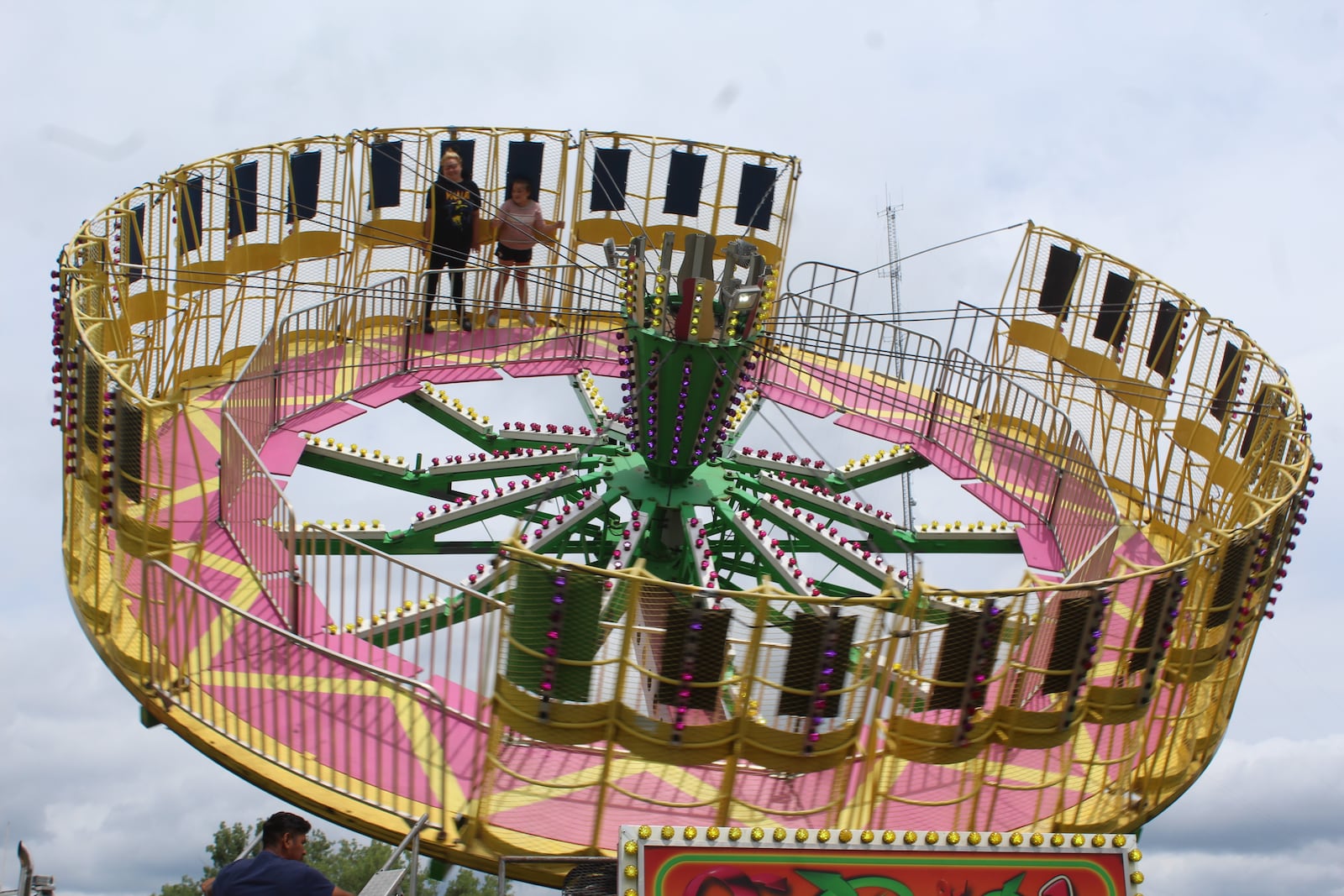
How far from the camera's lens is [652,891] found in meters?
11.2

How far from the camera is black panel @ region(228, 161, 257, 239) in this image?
74.8ft

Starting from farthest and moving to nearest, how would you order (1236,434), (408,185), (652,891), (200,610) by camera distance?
(408,185)
(1236,434)
(200,610)
(652,891)

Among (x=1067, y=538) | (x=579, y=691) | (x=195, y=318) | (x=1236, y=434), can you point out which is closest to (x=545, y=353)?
(x=195, y=318)

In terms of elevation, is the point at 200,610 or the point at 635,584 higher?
the point at 635,584

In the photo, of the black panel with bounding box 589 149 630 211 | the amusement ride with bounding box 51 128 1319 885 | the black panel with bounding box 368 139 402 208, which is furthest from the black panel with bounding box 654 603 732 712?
the black panel with bounding box 589 149 630 211

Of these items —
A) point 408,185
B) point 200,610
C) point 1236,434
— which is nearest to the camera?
point 200,610

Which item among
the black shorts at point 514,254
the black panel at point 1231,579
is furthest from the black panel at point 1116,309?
the black shorts at point 514,254

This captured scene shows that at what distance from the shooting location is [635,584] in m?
12.8

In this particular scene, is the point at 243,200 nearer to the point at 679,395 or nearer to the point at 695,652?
the point at 679,395

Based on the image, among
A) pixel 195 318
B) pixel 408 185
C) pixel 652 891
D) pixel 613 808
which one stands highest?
pixel 408 185

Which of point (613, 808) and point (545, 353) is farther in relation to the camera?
point (545, 353)

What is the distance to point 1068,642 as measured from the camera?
46.4ft

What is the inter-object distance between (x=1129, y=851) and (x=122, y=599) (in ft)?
34.8

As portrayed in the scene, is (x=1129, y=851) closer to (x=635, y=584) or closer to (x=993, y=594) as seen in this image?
(x=993, y=594)
